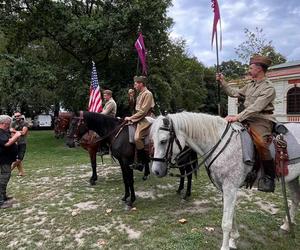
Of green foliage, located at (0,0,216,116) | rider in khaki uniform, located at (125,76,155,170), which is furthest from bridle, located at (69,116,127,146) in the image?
green foliage, located at (0,0,216,116)

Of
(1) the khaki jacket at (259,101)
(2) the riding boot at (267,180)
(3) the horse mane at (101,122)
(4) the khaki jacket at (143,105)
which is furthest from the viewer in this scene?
(3) the horse mane at (101,122)

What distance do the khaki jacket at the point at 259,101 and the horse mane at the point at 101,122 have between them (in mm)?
3787

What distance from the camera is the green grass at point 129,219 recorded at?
5.70m

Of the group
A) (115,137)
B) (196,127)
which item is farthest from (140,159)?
(196,127)

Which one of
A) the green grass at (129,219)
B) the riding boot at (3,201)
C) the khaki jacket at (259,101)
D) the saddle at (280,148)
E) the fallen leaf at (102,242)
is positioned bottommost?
the fallen leaf at (102,242)

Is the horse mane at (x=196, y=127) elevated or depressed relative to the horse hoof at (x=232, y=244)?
elevated

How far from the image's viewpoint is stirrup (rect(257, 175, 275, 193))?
5332mm

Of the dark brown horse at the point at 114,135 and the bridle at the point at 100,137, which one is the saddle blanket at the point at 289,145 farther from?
the bridle at the point at 100,137

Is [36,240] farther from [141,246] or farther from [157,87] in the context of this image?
[157,87]

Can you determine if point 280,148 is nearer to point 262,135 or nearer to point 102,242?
point 262,135

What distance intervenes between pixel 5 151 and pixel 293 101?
3169 cm

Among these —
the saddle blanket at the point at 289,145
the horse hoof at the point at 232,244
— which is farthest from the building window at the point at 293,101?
the horse hoof at the point at 232,244

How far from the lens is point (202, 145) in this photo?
525 centimetres

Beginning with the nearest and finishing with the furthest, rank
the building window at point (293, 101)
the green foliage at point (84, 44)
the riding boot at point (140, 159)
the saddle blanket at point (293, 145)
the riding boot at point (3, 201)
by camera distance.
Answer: the saddle blanket at point (293, 145) → the riding boot at point (140, 159) → the riding boot at point (3, 201) → the green foliage at point (84, 44) → the building window at point (293, 101)
